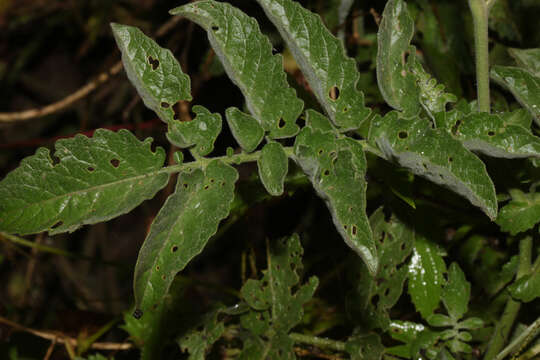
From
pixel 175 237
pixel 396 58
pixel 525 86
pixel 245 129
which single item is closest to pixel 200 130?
pixel 245 129

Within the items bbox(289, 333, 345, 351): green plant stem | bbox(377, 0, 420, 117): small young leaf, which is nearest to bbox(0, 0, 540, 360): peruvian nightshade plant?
bbox(377, 0, 420, 117): small young leaf

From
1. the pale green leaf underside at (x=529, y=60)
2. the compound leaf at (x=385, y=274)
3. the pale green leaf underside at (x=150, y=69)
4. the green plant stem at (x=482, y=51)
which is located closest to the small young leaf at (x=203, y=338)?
the compound leaf at (x=385, y=274)

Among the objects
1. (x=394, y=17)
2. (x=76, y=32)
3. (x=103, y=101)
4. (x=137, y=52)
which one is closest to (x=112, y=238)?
(x=103, y=101)

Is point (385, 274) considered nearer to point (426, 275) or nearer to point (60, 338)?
point (426, 275)

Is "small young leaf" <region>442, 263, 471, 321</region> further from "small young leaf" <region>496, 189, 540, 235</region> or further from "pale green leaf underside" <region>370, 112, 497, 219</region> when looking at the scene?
"pale green leaf underside" <region>370, 112, 497, 219</region>

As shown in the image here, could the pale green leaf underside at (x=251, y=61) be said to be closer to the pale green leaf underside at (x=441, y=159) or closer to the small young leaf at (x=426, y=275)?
the pale green leaf underside at (x=441, y=159)

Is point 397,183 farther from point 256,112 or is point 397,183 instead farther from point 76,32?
point 76,32
